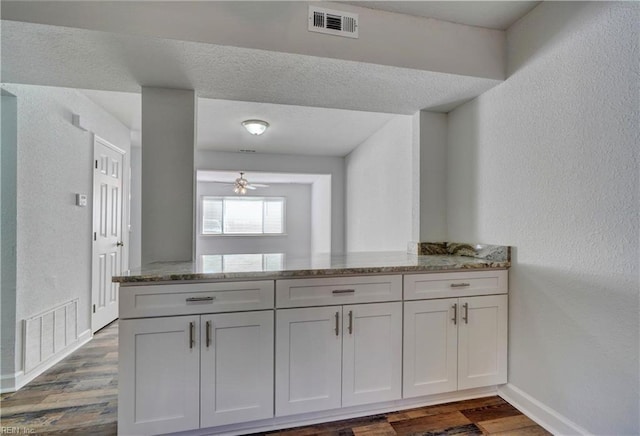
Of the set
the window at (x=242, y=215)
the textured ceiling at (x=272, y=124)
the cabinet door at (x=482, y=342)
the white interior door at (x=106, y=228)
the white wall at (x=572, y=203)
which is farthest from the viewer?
the window at (x=242, y=215)

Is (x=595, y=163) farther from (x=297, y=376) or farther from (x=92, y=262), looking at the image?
(x=92, y=262)

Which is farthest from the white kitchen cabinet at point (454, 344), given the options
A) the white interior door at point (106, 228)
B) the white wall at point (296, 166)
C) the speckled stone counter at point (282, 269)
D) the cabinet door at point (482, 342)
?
the white wall at point (296, 166)

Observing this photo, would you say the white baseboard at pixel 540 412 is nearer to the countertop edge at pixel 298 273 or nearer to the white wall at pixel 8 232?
the countertop edge at pixel 298 273

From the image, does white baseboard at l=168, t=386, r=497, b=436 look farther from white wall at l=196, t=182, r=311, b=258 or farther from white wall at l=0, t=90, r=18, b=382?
white wall at l=196, t=182, r=311, b=258

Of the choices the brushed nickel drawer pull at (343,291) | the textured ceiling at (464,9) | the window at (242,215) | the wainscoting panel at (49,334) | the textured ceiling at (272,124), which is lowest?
the wainscoting panel at (49,334)

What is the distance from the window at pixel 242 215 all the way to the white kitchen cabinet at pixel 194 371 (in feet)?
20.9

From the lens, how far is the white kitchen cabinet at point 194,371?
5.09 ft

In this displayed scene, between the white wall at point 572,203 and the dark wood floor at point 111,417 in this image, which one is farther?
the dark wood floor at point 111,417

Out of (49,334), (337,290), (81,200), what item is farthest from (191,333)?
(81,200)

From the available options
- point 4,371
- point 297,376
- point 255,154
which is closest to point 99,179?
point 4,371

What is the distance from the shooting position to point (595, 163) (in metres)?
1.52

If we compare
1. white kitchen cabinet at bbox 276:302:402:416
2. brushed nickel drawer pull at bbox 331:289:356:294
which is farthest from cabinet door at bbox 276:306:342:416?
brushed nickel drawer pull at bbox 331:289:356:294

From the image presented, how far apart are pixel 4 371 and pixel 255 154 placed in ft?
12.5

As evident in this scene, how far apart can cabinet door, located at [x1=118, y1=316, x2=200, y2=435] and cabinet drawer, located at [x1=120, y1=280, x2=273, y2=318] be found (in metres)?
0.05
